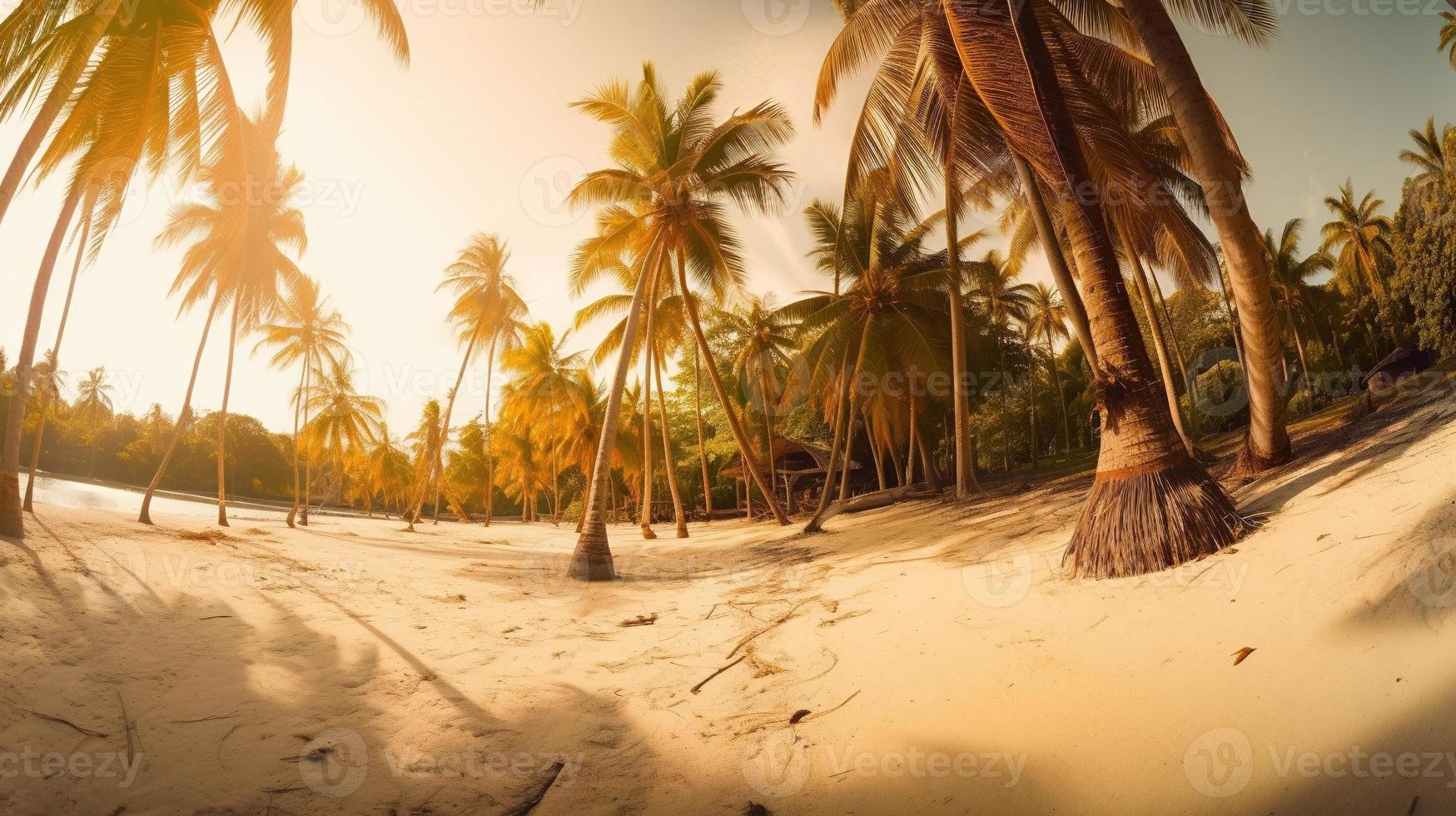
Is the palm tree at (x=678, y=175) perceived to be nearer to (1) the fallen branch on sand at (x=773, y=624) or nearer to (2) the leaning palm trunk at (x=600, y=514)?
(2) the leaning palm trunk at (x=600, y=514)

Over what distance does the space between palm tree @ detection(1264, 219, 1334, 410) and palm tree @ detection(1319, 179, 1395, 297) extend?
72 centimetres

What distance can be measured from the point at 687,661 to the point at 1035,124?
5291 millimetres

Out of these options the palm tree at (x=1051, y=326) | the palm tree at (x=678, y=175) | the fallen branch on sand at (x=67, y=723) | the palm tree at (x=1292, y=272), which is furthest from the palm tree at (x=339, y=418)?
the palm tree at (x=1292, y=272)

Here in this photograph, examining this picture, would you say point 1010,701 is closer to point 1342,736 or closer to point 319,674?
point 1342,736

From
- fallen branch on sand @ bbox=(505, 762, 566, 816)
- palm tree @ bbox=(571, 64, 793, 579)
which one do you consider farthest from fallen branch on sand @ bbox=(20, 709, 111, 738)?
palm tree @ bbox=(571, 64, 793, 579)

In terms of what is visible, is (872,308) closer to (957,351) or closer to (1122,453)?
(957,351)

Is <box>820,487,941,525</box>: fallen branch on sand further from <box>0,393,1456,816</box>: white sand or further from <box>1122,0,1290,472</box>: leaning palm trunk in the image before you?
<box>1122,0,1290,472</box>: leaning palm trunk

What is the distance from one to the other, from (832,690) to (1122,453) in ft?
9.06

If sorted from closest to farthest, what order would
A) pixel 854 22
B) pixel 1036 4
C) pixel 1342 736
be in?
pixel 1342 736, pixel 1036 4, pixel 854 22

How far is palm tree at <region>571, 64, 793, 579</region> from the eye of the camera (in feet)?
38.2

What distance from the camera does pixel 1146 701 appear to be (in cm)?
234

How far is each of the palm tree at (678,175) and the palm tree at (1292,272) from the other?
2886 centimetres

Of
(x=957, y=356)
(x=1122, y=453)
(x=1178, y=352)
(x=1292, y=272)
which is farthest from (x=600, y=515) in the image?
(x=1292, y=272)

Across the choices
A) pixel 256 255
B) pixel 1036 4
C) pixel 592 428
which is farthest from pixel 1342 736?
pixel 592 428
